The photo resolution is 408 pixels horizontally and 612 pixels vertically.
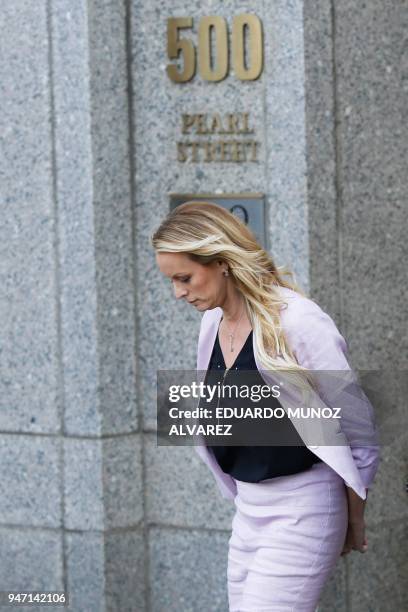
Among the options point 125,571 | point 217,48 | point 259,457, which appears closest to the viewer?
point 259,457

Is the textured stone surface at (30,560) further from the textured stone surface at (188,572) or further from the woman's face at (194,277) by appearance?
the woman's face at (194,277)

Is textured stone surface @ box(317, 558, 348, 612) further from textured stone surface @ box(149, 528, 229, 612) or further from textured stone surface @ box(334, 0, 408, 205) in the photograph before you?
textured stone surface @ box(334, 0, 408, 205)

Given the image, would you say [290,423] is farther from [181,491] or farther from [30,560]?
[30,560]

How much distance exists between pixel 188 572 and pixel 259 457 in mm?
1957

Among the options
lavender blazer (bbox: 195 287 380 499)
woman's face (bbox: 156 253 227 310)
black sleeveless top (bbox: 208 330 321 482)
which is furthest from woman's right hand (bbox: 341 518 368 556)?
woman's face (bbox: 156 253 227 310)

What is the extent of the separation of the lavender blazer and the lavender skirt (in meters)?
0.10

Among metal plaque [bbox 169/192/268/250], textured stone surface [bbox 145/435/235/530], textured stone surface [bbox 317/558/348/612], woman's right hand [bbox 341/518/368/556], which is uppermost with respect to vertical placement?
metal plaque [bbox 169/192/268/250]

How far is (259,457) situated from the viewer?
13.8 feet

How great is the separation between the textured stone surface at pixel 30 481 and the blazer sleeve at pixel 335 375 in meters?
2.13

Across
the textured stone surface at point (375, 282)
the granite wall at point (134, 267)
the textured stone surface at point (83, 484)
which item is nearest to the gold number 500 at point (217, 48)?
the granite wall at point (134, 267)

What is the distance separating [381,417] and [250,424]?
1.65 metres

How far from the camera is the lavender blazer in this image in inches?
159

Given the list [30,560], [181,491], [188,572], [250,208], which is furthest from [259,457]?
[30,560]

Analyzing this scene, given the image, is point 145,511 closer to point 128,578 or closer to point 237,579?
point 128,578
